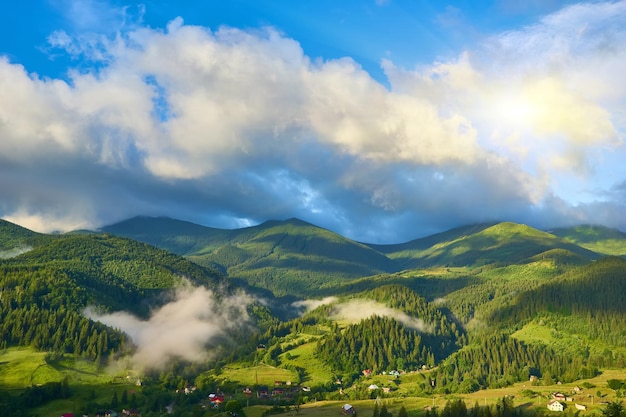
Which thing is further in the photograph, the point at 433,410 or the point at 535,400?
the point at 535,400

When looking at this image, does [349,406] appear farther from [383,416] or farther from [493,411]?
[493,411]

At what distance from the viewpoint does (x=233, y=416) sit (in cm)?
19838

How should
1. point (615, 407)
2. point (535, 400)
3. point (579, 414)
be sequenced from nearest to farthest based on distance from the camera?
point (615, 407)
point (579, 414)
point (535, 400)

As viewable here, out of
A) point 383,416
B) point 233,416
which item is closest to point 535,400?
point 383,416

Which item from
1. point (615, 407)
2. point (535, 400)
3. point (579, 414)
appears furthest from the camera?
point (535, 400)

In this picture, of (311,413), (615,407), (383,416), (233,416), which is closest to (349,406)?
(311,413)

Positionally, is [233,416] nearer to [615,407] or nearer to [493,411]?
[493,411]

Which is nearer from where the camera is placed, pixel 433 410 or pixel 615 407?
pixel 615 407

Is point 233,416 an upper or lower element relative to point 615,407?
lower

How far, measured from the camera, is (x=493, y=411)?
168m

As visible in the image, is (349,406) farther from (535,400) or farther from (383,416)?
(535,400)

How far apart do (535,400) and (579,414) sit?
3012 cm

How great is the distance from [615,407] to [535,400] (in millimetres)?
58138

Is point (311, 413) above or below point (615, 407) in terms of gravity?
below
